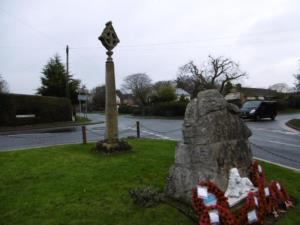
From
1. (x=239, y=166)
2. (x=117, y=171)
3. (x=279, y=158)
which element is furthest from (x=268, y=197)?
(x=279, y=158)

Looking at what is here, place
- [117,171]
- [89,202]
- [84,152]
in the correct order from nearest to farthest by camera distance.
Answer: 1. [89,202]
2. [117,171]
3. [84,152]

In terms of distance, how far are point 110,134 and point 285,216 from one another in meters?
5.61

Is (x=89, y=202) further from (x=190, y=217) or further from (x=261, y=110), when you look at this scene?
(x=261, y=110)

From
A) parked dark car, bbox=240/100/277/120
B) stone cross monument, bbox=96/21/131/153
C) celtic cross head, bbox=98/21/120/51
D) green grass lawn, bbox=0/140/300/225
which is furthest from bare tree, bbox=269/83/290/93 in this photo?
green grass lawn, bbox=0/140/300/225

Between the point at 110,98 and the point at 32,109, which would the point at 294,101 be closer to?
the point at 32,109

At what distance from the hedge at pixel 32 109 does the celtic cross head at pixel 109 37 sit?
1618cm

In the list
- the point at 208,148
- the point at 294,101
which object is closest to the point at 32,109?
the point at 208,148

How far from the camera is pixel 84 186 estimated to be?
5410mm

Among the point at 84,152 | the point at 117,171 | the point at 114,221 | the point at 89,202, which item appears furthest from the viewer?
the point at 84,152

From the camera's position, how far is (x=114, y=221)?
13.0 ft

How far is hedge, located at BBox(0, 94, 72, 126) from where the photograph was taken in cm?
2222

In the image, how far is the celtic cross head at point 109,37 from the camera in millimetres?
8945

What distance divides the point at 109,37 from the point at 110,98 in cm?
192

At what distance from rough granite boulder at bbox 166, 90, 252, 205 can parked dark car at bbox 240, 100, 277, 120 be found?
2132 centimetres
